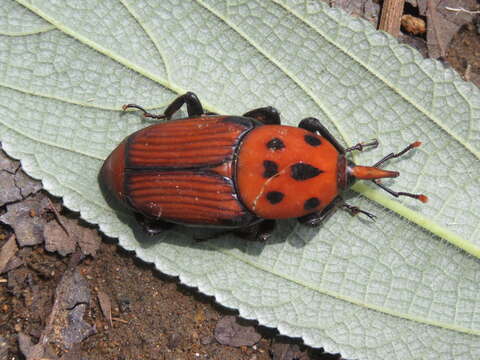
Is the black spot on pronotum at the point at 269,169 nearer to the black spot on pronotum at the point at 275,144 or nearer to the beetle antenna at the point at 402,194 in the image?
the black spot on pronotum at the point at 275,144

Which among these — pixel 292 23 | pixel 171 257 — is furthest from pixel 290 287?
pixel 292 23

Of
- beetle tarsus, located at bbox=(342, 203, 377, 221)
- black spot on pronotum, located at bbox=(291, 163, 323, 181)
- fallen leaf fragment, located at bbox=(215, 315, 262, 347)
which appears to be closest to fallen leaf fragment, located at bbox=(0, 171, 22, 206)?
fallen leaf fragment, located at bbox=(215, 315, 262, 347)

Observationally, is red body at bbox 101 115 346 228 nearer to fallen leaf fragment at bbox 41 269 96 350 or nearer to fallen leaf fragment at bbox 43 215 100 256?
fallen leaf fragment at bbox 43 215 100 256

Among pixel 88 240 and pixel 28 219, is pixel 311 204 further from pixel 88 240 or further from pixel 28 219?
pixel 28 219

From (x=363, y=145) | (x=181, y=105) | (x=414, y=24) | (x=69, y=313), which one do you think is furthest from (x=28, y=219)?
(x=414, y=24)

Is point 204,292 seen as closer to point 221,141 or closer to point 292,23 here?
point 221,141

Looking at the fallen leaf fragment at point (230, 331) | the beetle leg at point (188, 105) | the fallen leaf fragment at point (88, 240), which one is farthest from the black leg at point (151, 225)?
the fallen leaf fragment at point (230, 331)
